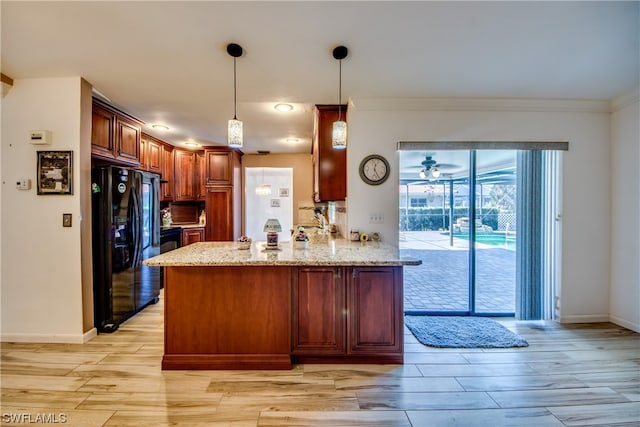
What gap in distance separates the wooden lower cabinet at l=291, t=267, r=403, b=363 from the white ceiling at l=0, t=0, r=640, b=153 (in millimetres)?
1709

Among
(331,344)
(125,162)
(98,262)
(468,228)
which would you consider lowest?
(331,344)

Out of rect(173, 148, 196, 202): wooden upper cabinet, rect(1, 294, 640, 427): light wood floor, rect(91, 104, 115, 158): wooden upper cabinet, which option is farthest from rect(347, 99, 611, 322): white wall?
rect(173, 148, 196, 202): wooden upper cabinet

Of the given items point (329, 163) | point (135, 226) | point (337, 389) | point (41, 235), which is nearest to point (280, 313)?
point (337, 389)

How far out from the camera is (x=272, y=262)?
196 centimetres

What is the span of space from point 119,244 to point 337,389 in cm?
264

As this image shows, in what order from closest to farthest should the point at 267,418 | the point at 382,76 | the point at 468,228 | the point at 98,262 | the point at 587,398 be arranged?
1. the point at 267,418
2. the point at 587,398
3. the point at 382,76
4. the point at 98,262
5. the point at 468,228

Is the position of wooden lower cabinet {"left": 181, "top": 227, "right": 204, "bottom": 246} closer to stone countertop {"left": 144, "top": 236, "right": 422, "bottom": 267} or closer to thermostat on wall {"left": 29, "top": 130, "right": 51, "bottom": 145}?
thermostat on wall {"left": 29, "top": 130, "right": 51, "bottom": 145}

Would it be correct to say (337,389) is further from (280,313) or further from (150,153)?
(150,153)

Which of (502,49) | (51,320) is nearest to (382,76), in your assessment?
(502,49)

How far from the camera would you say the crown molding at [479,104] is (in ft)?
9.76

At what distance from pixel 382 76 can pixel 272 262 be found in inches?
75.3

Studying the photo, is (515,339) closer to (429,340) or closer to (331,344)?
(429,340)

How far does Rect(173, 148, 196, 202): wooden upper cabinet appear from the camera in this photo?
5027 millimetres

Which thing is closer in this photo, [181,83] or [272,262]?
[272,262]
